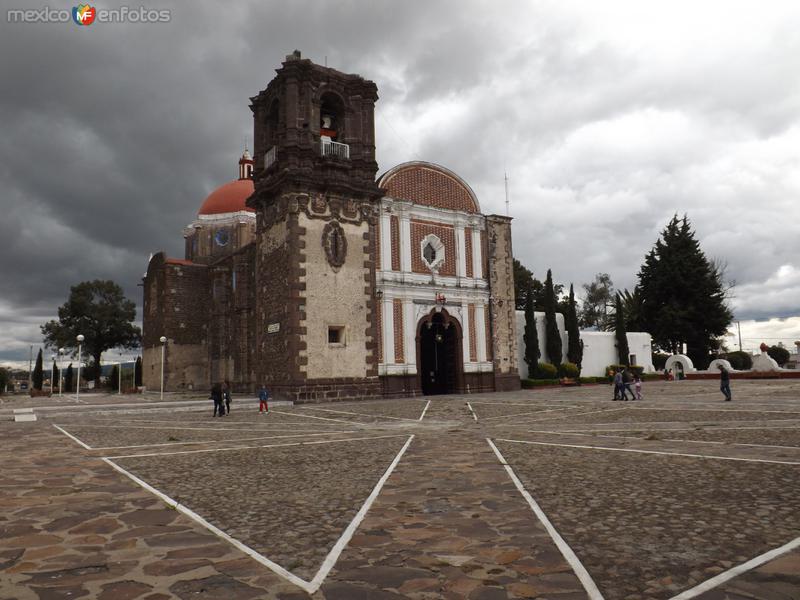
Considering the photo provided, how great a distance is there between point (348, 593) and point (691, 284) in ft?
173

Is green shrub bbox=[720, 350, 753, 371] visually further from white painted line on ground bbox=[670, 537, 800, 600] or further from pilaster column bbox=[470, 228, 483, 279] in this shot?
white painted line on ground bbox=[670, 537, 800, 600]

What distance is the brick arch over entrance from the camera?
29.8 meters

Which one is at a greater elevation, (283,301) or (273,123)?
(273,123)

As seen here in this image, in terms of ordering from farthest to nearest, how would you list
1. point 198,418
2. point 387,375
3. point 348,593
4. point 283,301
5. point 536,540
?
point 387,375 < point 283,301 < point 198,418 < point 536,540 < point 348,593

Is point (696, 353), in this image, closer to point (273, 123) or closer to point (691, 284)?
point (691, 284)

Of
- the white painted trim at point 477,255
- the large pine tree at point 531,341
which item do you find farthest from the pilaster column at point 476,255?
the large pine tree at point 531,341

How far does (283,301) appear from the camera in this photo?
1025 inches

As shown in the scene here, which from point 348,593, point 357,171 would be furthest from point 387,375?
point 348,593

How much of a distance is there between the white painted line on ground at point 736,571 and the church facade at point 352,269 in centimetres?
Answer: 2163

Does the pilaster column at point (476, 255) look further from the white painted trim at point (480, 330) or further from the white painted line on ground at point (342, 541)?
the white painted line on ground at point (342, 541)

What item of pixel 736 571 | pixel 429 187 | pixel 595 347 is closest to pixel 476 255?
pixel 429 187

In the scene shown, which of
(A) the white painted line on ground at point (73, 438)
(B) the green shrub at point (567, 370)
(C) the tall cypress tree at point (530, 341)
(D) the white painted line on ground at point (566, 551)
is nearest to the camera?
(D) the white painted line on ground at point (566, 551)

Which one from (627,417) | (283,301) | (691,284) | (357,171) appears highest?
(357,171)

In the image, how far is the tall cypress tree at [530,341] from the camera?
37625 mm
